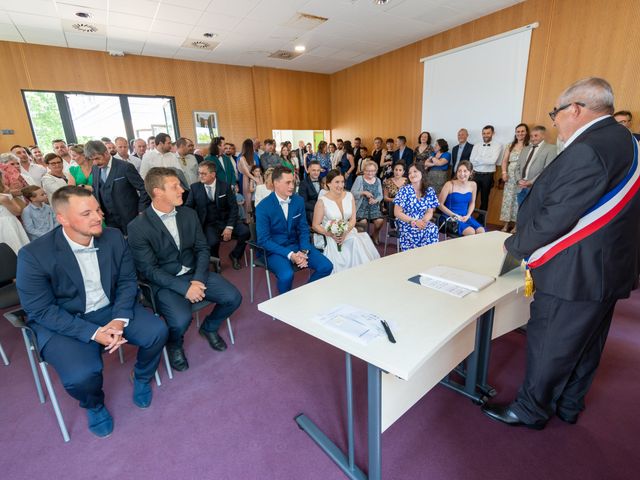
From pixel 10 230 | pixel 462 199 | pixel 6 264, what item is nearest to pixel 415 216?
pixel 462 199

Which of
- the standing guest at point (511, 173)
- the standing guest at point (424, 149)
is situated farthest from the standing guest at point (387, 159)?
the standing guest at point (511, 173)

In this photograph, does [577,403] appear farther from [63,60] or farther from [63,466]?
[63,60]

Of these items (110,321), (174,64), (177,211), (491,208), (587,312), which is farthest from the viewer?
(174,64)

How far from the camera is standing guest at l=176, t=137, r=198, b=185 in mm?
4910

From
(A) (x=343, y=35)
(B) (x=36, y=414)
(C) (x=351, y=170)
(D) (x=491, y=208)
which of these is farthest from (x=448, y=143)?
(B) (x=36, y=414)

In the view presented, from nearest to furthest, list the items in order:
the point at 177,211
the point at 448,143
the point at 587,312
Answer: the point at 587,312, the point at 177,211, the point at 448,143

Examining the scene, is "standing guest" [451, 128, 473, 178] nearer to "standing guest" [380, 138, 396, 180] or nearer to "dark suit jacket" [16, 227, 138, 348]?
"standing guest" [380, 138, 396, 180]

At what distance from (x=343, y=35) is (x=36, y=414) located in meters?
7.19

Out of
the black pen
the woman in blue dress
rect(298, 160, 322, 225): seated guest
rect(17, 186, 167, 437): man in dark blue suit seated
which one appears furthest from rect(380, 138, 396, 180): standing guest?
the black pen

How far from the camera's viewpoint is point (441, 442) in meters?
1.74

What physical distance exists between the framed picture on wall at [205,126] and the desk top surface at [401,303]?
24.6 feet

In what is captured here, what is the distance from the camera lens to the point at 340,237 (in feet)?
10.9

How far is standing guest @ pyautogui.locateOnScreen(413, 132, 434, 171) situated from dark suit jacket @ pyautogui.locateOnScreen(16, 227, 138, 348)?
6.06m

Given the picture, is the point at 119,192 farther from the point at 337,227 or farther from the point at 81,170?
the point at 337,227
